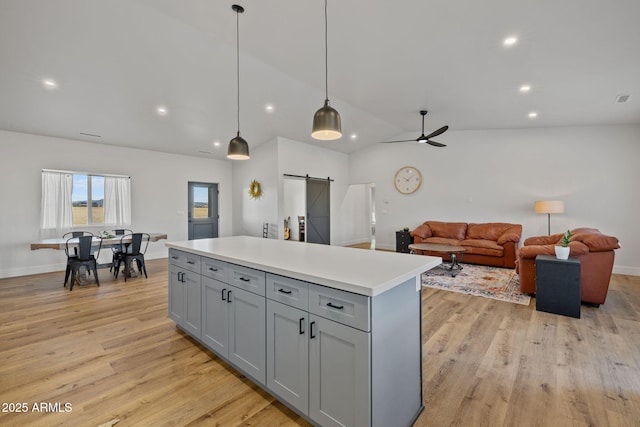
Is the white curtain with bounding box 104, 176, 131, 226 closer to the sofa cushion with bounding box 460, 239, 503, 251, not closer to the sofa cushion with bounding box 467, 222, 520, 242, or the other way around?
the sofa cushion with bounding box 460, 239, 503, 251

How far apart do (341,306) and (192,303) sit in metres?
Answer: 1.83

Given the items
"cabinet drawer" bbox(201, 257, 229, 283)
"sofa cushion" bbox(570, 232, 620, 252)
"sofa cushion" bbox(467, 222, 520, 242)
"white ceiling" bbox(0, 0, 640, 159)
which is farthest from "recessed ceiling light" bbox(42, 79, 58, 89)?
"sofa cushion" bbox(467, 222, 520, 242)

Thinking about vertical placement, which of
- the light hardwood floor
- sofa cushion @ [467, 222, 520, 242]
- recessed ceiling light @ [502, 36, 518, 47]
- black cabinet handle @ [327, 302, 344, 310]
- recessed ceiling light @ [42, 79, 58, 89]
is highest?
recessed ceiling light @ [42, 79, 58, 89]

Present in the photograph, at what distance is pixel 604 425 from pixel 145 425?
2702 millimetres

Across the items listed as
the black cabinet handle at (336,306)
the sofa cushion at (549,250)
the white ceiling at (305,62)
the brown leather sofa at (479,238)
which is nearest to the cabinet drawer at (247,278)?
the black cabinet handle at (336,306)

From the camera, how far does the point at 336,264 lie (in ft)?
6.17

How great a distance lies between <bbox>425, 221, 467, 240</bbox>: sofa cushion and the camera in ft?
21.9

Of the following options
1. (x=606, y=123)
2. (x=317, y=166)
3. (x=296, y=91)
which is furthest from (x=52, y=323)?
(x=606, y=123)

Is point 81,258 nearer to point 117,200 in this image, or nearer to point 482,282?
point 117,200

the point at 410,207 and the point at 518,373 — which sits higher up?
the point at 410,207

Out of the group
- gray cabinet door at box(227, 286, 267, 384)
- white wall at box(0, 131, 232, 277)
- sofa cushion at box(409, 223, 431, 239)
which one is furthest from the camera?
sofa cushion at box(409, 223, 431, 239)

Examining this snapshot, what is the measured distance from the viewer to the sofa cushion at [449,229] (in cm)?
666

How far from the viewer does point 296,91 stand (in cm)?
490

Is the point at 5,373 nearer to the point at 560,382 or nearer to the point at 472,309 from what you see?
the point at 560,382
